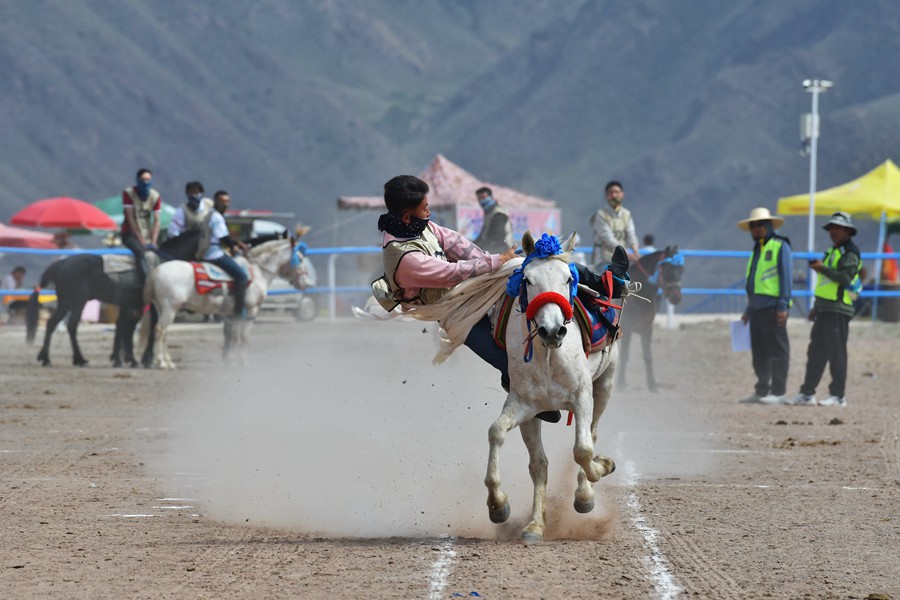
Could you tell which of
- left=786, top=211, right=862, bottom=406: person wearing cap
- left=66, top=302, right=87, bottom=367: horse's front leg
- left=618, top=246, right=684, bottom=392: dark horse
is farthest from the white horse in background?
left=66, top=302, right=87, bottom=367: horse's front leg

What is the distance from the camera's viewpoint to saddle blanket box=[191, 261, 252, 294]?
19469 millimetres

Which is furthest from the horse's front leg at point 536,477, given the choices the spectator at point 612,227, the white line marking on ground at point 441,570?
the spectator at point 612,227

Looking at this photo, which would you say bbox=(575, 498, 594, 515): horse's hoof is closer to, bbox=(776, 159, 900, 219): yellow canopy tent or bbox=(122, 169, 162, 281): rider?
bbox=(122, 169, 162, 281): rider

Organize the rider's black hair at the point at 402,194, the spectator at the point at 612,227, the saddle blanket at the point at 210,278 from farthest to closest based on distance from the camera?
the saddle blanket at the point at 210,278 → the spectator at the point at 612,227 → the rider's black hair at the point at 402,194

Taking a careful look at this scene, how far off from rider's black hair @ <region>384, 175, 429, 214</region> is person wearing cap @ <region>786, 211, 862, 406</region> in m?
8.55

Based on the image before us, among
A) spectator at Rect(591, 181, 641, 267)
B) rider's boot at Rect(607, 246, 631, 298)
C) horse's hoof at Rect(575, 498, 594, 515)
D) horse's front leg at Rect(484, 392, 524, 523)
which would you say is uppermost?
spectator at Rect(591, 181, 641, 267)

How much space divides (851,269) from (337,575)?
1002 cm

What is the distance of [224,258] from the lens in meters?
19.6

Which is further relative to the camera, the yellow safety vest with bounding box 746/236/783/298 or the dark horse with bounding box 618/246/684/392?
the dark horse with bounding box 618/246/684/392

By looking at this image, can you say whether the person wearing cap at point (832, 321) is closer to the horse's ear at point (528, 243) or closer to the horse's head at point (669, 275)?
the horse's head at point (669, 275)

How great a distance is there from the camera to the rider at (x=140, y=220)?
19.5 m

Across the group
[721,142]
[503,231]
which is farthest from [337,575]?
[721,142]

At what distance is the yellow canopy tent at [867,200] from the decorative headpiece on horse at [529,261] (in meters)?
24.0

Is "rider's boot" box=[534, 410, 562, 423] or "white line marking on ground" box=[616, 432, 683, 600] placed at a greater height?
"rider's boot" box=[534, 410, 562, 423]
